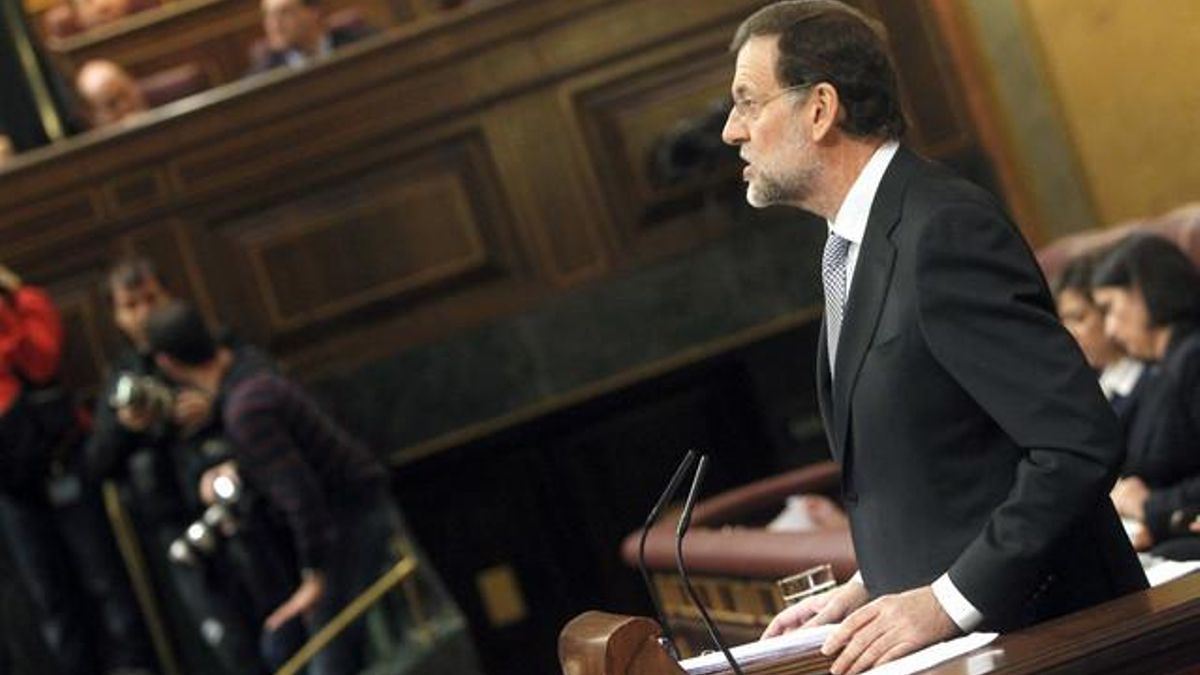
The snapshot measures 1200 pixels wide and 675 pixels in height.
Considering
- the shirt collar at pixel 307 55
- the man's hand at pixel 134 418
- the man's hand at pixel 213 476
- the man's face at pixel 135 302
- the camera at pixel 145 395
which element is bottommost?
the man's hand at pixel 213 476

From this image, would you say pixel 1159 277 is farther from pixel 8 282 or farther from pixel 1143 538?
pixel 8 282

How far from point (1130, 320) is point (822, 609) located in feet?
5.77

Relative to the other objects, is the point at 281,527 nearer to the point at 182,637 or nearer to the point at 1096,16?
the point at 182,637

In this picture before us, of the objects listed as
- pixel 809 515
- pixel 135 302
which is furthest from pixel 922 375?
pixel 135 302

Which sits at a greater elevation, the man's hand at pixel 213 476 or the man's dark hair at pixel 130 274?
the man's dark hair at pixel 130 274

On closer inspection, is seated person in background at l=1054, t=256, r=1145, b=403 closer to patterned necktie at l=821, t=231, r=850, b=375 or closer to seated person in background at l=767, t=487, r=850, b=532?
seated person in background at l=767, t=487, r=850, b=532

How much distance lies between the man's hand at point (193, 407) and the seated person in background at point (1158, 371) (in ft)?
6.89

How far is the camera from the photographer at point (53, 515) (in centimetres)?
545

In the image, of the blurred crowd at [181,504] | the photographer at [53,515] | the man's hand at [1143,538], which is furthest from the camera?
the photographer at [53,515]

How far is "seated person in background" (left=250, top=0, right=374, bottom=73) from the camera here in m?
5.92

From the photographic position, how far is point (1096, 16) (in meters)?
5.87

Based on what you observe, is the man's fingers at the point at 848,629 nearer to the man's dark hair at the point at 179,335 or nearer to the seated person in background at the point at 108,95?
the man's dark hair at the point at 179,335

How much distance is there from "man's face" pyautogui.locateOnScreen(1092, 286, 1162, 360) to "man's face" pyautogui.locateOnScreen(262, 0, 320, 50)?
280 cm

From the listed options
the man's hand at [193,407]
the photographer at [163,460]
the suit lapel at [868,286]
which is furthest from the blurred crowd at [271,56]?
the suit lapel at [868,286]
